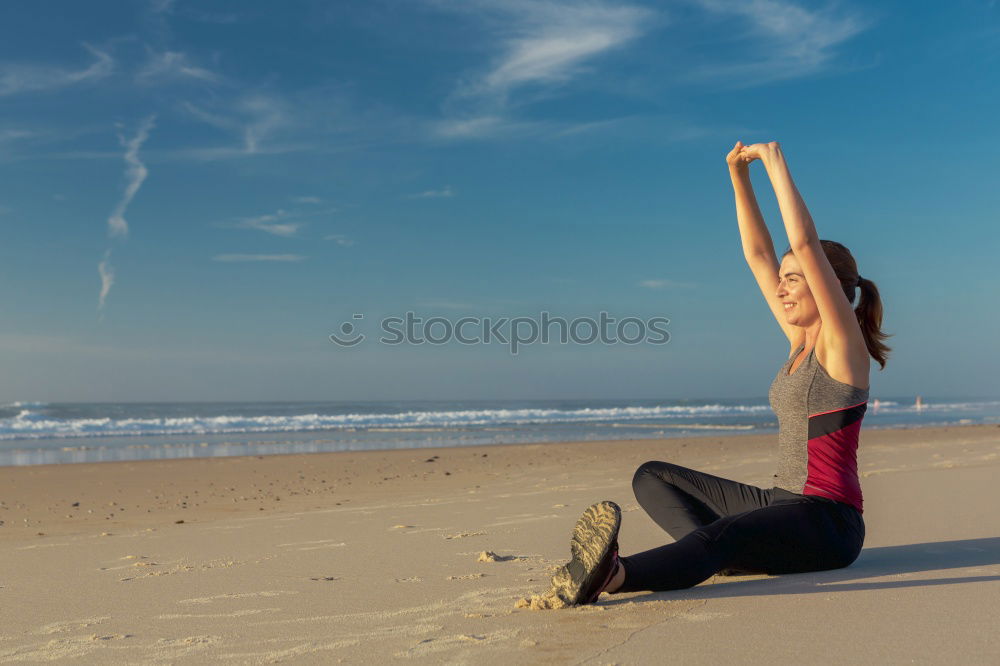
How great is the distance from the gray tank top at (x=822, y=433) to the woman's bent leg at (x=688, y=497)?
0.73 feet

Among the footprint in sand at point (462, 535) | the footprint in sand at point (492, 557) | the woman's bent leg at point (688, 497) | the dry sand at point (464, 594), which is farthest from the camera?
the footprint in sand at point (462, 535)

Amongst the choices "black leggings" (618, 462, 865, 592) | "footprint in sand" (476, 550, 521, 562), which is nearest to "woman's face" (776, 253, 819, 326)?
"black leggings" (618, 462, 865, 592)

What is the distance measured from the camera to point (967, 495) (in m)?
5.51

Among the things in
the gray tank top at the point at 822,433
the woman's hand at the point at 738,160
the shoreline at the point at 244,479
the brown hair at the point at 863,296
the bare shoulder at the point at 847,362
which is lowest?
the shoreline at the point at 244,479

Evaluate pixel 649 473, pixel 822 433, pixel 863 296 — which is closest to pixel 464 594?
pixel 649 473

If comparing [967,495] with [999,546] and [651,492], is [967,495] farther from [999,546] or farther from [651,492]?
[651,492]

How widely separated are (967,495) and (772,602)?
3.60 metres

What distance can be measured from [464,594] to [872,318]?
1955mm

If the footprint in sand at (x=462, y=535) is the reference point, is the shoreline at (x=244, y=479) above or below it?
below

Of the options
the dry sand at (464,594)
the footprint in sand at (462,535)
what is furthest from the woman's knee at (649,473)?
the footprint in sand at (462,535)

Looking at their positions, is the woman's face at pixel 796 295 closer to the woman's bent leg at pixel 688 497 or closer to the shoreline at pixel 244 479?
the woman's bent leg at pixel 688 497

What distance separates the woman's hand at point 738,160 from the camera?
340 cm

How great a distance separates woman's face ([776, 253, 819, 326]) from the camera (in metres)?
3.13

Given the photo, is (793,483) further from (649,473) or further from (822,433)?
(649,473)
